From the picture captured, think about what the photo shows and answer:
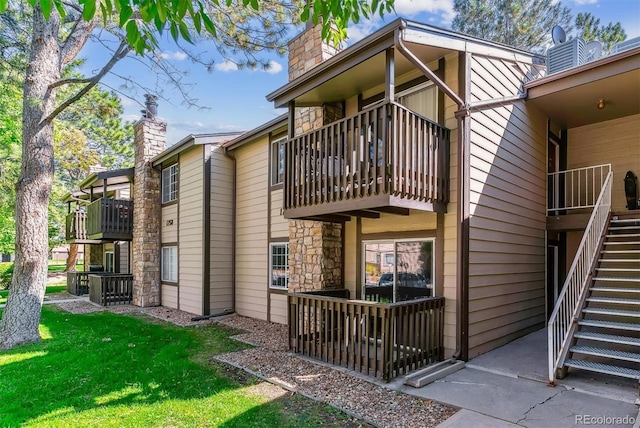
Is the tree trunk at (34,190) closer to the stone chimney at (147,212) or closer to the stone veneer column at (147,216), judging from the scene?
the stone chimney at (147,212)

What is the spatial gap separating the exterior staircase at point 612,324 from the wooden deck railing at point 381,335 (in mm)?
1749

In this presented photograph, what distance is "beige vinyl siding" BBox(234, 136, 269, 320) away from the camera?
10.0 meters

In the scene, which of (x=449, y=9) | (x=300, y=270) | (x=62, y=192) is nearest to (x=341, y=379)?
(x=300, y=270)

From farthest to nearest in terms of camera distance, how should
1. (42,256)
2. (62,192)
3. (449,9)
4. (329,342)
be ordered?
(62,192)
(449,9)
(42,256)
(329,342)

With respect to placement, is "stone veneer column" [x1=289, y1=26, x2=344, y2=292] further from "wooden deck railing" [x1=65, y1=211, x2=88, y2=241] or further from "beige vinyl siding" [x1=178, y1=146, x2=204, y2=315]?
"wooden deck railing" [x1=65, y1=211, x2=88, y2=241]

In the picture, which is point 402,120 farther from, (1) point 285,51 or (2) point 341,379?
(1) point 285,51

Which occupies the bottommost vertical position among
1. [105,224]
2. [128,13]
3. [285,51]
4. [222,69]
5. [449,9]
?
[105,224]

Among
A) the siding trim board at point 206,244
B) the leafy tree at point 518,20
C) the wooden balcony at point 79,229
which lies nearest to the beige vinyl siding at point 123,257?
the wooden balcony at point 79,229

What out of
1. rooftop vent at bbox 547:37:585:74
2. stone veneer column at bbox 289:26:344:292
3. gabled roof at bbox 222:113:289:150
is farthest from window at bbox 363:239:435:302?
rooftop vent at bbox 547:37:585:74

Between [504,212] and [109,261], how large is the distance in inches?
710

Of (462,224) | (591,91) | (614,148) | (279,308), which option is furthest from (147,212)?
(614,148)

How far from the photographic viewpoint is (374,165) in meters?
5.31

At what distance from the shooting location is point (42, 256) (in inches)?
318

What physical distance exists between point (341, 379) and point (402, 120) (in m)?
3.70
